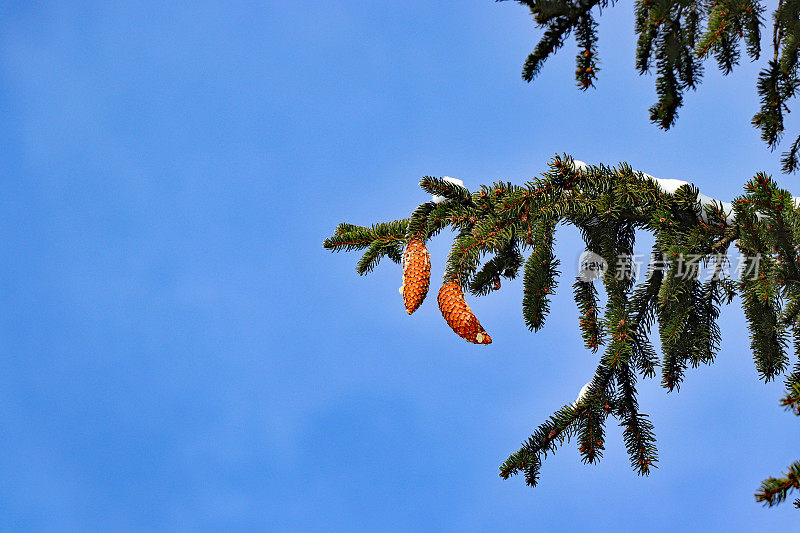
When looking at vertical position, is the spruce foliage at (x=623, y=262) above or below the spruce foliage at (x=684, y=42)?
below

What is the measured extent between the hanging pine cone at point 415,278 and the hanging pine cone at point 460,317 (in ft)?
0.30

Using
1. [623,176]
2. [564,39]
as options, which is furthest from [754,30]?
[564,39]

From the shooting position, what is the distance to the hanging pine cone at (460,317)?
2.97 m

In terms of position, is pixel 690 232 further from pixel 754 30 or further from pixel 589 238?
pixel 754 30

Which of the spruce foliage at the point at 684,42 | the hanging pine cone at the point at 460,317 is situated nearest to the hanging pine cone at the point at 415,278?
the hanging pine cone at the point at 460,317

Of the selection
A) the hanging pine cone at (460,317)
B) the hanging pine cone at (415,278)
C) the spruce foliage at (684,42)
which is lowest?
the hanging pine cone at (460,317)

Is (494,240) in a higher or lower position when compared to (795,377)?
higher

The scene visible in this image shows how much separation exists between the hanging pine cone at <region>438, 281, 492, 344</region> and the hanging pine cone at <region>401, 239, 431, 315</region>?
0.30 ft

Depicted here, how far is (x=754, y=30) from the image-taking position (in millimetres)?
4441

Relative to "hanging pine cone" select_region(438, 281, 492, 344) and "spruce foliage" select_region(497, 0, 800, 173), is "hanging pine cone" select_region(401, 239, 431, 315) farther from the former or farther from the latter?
"spruce foliage" select_region(497, 0, 800, 173)

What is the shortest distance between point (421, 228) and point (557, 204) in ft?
2.23

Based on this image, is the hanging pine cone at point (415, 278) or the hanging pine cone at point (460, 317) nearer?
the hanging pine cone at point (460, 317)

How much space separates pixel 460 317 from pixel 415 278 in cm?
28

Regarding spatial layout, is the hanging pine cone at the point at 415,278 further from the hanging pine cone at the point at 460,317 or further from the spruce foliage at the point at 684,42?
the spruce foliage at the point at 684,42
